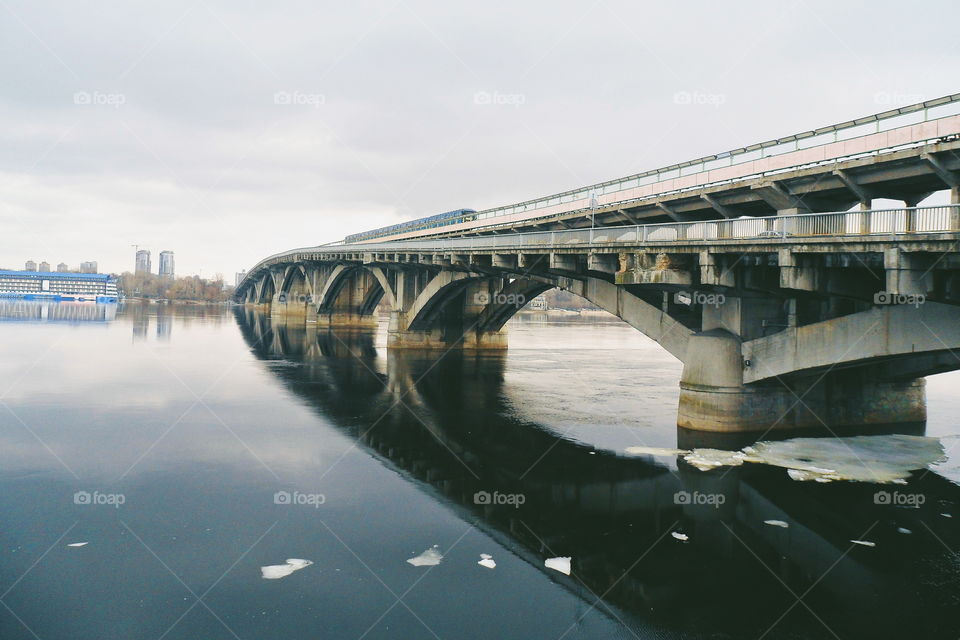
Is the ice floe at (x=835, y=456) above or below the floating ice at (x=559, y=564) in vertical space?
above

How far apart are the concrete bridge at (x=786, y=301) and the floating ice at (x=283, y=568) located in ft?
45.9

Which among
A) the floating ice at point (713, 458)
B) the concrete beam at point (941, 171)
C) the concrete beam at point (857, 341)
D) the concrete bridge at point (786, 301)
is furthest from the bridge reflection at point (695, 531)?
the concrete beam at point (941, 171)

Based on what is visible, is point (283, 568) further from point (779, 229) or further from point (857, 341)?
point (857, 341)

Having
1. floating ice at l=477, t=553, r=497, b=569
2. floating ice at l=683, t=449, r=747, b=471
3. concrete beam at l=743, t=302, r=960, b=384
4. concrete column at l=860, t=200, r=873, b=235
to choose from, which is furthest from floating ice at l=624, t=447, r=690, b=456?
floating ice at l=477, t=553, r=497, b=569

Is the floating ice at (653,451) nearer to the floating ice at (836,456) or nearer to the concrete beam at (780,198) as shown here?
the floating ice at (836,456)

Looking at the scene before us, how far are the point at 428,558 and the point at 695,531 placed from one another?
5725 millimetres

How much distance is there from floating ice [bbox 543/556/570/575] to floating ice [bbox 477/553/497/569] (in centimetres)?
93

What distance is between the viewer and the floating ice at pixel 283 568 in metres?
10.7

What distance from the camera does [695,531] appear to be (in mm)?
13438

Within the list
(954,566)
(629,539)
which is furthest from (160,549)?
(954,566)

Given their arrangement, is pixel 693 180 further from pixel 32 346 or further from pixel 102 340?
pixel 102 340

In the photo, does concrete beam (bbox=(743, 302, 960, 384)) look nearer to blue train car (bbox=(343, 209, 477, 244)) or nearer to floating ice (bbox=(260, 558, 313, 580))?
floating ice (bbox=(260, 558, 313, 580))

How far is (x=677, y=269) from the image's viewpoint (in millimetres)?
21578

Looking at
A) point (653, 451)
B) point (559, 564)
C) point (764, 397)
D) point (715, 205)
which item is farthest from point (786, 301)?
point (559, 564)
